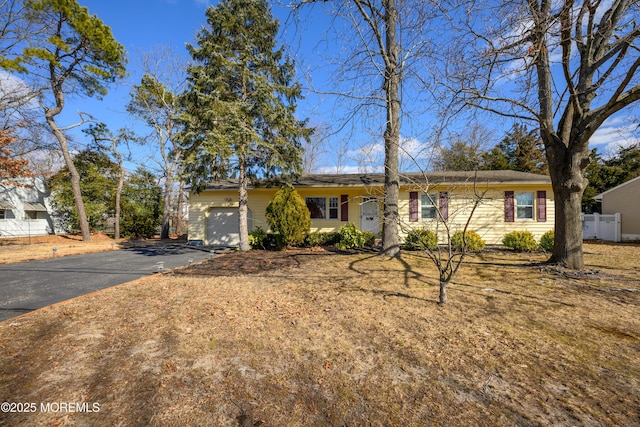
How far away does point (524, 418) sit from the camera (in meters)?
1.95

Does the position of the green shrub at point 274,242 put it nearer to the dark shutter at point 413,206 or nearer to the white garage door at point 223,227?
the white garage door at point 223,227

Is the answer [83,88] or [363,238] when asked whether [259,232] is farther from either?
[83,88]

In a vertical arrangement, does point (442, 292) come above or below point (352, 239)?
below

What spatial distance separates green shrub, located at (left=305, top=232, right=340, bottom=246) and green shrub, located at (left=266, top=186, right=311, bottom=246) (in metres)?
0.81

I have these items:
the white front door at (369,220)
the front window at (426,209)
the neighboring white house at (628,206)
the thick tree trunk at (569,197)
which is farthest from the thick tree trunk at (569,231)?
the neighboring white house at (628,206)

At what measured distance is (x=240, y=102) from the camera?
929 centimetres

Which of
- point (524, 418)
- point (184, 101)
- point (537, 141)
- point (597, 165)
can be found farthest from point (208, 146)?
point (597, 165)

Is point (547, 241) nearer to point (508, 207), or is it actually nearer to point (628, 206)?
point (508, 207)

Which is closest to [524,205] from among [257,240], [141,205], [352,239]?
[352,239]

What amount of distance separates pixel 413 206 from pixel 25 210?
26480 mm

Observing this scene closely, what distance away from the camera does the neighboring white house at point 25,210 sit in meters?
18.3

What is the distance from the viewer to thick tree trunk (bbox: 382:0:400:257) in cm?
768

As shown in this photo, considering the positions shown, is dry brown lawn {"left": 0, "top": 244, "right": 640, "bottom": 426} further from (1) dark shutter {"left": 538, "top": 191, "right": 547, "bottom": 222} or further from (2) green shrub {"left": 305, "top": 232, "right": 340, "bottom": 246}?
(1) dark shutter {"left": 538, "top": 191, "right": 547, "bottom": 222}

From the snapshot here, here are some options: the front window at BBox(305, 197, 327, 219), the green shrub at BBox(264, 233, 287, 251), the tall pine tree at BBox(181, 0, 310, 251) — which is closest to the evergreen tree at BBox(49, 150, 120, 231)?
the tall pine tree at BBox(181, 0, 310, 251)
